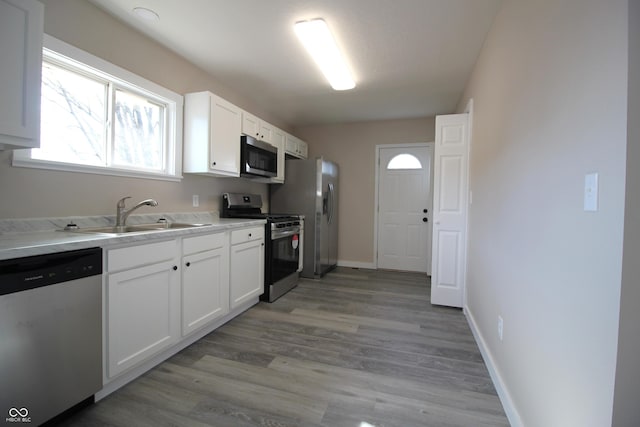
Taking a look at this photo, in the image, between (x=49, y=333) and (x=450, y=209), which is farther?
(x=450, y=209)

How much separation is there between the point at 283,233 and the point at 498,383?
2471 mm

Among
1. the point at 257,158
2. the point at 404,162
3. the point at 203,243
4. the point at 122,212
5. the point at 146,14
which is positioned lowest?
the point at 203,243

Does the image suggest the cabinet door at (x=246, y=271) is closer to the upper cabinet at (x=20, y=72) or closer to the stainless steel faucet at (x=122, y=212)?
the stainless steel faucet at (x=122, y=212)

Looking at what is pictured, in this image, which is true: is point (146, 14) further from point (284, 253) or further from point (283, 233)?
point (284, 253)

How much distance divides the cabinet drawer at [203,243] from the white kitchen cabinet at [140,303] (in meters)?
0.11

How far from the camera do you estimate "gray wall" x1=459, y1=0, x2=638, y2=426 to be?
78 cm

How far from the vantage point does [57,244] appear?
4.36 feet

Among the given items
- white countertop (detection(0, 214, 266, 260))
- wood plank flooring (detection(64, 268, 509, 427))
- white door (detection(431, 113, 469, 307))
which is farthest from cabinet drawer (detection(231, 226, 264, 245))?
white door (detection(431, 113, 469, 307))

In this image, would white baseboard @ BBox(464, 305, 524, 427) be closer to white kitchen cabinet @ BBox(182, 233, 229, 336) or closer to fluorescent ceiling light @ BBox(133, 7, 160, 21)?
white kitchen cabinet @ BBox(182, 233, 229, 336)

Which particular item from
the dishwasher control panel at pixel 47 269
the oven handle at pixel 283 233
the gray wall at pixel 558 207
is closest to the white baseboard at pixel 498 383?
the gray wall at pixel 558 207

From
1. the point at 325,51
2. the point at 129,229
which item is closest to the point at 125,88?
the point at 129,229

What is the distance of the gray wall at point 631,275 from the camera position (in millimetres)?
721

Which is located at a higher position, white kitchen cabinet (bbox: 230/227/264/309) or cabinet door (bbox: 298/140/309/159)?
cabinet door (bbox: 298/140/309/159)

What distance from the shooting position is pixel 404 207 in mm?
4898
